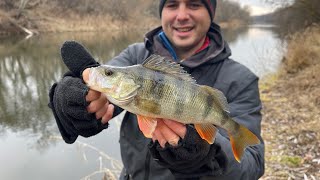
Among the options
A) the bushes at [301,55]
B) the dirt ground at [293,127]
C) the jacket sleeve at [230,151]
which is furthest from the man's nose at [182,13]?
the bushes at [301,55]

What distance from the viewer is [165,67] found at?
82.2 inches

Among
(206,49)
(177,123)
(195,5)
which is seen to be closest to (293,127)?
(206,49)

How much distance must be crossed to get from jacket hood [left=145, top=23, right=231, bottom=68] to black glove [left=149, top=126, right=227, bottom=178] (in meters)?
0.79

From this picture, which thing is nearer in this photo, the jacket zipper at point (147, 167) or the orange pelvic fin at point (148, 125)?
the orange pelvic fin at point (148, 125)

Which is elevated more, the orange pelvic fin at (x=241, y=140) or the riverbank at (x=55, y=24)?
the orange pelvic fin at (x=241, y=140)

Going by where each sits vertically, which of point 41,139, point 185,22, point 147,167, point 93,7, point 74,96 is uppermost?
point 185,22

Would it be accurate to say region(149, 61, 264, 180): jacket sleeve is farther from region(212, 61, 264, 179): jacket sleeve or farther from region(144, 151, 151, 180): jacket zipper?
region(144, 151, 151, 180): jacket zipper

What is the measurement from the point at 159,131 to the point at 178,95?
9.6 inches

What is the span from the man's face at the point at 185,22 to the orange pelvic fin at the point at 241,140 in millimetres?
1034

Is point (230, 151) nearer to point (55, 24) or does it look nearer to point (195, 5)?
point (195, 5)

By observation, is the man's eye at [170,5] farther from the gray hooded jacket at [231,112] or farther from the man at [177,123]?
the gray hooded jacket at [231,112]

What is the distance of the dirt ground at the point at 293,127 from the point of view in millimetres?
5156

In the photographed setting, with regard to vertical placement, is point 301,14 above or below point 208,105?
below

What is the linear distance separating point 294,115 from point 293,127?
78 cm
